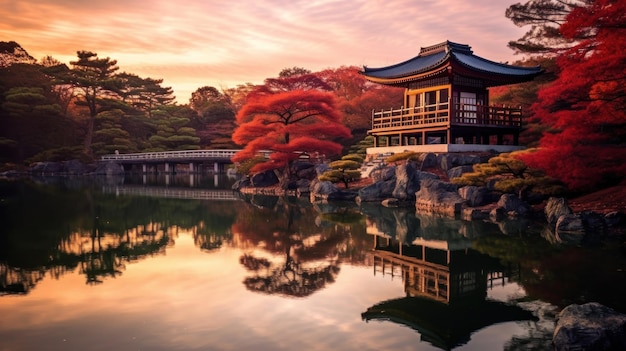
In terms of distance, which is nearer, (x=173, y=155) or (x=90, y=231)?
(x=90, y=231)

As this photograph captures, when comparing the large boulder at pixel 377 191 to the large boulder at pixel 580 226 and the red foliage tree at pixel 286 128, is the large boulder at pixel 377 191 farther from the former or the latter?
the large boulder at pixel 580 226

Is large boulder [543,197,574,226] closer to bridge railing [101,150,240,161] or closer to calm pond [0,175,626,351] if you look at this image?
calm pond [0,175,626,351]

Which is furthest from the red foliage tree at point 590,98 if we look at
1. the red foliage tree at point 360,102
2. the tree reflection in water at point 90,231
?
the red foliage tree at point 360,102

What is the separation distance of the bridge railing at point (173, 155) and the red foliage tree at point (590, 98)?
34714 mm

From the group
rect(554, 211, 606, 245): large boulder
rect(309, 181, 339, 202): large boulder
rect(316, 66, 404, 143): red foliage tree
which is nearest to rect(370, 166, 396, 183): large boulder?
rect(309, 181, 339, 202): large boulder

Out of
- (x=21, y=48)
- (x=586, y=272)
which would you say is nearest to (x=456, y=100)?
(x=586, y=272)

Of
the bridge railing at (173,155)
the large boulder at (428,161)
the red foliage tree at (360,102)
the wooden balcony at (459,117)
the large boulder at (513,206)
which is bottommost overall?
the large boulder at (513,206)

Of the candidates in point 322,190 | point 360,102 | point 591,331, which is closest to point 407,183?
point 322,190

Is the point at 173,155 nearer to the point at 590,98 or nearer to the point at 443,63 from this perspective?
the point at 443,63

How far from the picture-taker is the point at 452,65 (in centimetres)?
2567

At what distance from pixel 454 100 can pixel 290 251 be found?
59.1ft

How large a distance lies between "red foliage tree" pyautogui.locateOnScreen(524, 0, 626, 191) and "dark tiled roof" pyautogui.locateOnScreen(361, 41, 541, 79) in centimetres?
932

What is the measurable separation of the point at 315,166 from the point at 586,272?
22415 mm

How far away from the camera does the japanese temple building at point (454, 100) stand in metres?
26.3
